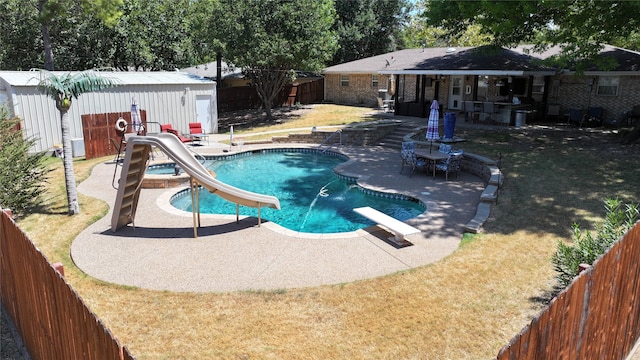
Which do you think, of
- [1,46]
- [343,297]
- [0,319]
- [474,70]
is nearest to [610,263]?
[343,297]

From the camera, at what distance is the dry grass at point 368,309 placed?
5.84 m

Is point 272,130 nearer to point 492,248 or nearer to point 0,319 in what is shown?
point 492,248

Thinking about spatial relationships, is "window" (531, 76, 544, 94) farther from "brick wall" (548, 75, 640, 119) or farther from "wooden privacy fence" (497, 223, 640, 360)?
"wooden privacy fence" (497, 223, 640, 360)

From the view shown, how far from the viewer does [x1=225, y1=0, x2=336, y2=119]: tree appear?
82.2ft

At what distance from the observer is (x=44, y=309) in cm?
456

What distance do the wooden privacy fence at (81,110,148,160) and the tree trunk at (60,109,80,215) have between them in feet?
24.6

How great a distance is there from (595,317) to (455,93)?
84.1 ft

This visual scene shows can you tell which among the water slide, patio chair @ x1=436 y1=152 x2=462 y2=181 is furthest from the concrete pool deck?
patio chair @ x1=436 y1=152 x2=462 y2=181

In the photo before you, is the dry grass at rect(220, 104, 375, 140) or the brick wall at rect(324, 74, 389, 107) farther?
the brick wall at rect(324, 74, 389, 107)

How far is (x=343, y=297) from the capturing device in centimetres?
717

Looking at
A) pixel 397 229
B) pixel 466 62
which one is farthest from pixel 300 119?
pixel 397 229

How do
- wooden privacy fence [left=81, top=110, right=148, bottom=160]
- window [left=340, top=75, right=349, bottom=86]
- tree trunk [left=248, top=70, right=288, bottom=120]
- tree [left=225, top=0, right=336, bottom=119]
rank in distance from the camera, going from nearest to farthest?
1. wooden privacy fence [left=81, top=110, right=148, bottom=160]
2. tree [left=225, top=0, right=336, bottom=119]
3. tree trunk [left=248, top=70, right=288, bottom=120]
4. window [left=340, top=75, right=349, bottom=86]

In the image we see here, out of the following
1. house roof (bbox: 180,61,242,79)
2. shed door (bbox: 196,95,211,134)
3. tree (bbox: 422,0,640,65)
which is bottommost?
shed door (bbox: 196,95,211,134)

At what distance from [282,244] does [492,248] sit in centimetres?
422
